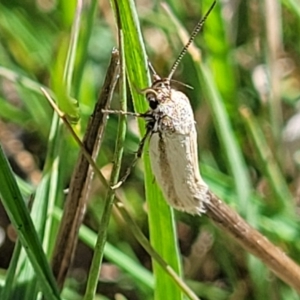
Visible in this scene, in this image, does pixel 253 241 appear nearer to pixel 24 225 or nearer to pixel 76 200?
pixel 76 200

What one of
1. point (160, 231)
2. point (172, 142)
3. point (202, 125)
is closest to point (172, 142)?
point (172, 142)

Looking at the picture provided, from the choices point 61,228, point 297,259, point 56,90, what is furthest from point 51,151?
point 297,259

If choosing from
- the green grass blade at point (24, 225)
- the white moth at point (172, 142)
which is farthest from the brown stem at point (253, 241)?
the green grass blade at point (24, 225)

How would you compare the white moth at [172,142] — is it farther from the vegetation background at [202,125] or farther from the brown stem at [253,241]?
the vegetation background at [202,125]

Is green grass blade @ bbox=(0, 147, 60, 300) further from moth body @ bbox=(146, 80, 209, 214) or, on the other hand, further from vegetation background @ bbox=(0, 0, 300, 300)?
vegetation background @ bbox=(0, 0, 300, 300)

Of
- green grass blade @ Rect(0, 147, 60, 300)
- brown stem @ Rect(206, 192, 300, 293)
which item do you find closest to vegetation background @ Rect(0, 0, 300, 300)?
brown stem @ Rect(206, 192, 300, 293)

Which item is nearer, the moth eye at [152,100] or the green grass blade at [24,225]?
the green grass blade at [24,225]

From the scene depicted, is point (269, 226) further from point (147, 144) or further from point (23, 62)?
point (23, 62)
